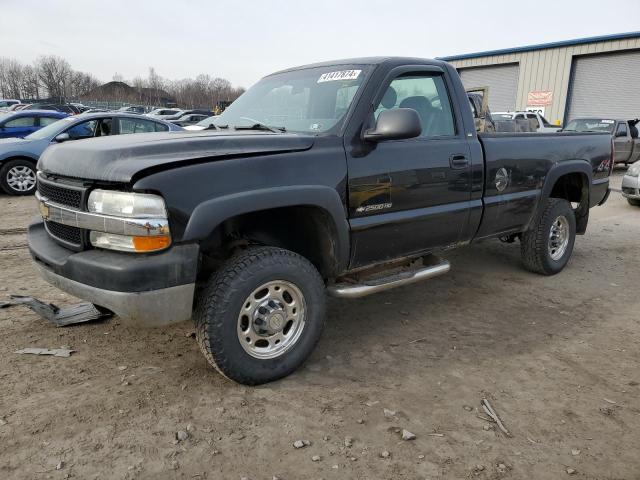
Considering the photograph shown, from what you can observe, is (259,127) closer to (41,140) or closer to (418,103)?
(418,103)

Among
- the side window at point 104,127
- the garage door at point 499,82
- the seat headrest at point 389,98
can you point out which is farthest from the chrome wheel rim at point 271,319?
the garage door at point 499,82

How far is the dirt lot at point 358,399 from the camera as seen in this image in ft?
7.73

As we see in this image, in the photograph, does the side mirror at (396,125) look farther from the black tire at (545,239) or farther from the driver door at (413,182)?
the black tire at (545,239)

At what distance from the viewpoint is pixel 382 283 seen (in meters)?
3.45

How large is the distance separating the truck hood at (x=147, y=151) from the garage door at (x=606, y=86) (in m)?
23.0

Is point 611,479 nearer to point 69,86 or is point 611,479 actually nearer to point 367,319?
point 367,319

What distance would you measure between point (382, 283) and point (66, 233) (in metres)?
1.99

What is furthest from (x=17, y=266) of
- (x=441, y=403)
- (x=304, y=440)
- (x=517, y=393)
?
(x=517, y=393)

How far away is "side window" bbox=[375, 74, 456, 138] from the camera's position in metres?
3.67

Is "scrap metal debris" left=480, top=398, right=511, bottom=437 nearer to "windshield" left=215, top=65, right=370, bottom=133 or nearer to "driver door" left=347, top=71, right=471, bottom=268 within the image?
"driver door" left=347, top=71, right=471, bottom=268

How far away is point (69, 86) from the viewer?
77.0 meters

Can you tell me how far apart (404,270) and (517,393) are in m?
1.28

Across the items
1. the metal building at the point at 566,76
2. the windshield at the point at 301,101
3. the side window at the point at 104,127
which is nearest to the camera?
the windshield at the point at 301,101

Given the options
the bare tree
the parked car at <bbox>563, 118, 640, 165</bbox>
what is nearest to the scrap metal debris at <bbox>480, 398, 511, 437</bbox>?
the parked car at <bbox>563, 118, 640, 165</bbox>
